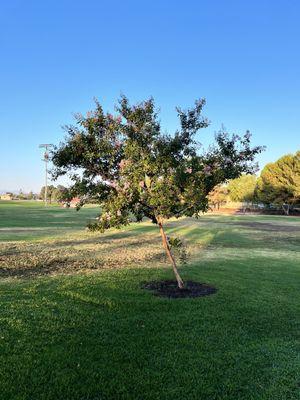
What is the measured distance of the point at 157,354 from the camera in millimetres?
5336

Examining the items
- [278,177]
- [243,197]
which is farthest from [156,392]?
[243,197]

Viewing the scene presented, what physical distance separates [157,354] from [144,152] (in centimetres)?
455

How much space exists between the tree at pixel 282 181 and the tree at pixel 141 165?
59.6 metres

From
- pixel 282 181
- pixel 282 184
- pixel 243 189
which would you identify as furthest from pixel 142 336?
pixel 243 189

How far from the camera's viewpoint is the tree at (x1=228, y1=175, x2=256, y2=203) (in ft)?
281

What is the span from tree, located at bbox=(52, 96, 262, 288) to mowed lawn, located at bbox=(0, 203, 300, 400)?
1.96 meters

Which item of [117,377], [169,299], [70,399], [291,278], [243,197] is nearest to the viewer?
[70,399]

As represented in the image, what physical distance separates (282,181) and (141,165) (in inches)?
2572

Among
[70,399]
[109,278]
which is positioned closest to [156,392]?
[70,399]

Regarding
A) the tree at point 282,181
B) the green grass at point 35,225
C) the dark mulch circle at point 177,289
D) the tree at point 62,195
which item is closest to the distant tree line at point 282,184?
the tree at point 282,181

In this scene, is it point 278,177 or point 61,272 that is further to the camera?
point 278,177

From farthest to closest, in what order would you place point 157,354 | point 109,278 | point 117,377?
point 109,278 → point 157,354 → point 117,377

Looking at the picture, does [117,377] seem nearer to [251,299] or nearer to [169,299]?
[169,299]

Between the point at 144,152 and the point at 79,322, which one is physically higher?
the point at 144,152
